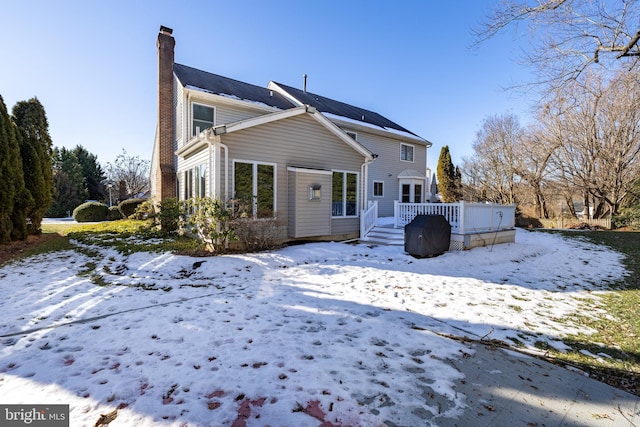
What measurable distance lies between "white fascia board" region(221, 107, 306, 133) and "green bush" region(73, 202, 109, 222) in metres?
17.2

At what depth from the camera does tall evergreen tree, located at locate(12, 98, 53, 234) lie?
32.9 ft

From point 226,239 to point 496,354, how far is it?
6579mm

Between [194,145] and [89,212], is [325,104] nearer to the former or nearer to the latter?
Result: [194,145]

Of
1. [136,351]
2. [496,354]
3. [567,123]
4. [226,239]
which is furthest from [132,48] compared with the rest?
[567,123]

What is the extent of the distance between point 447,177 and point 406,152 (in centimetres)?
866

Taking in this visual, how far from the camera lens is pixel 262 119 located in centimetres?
879

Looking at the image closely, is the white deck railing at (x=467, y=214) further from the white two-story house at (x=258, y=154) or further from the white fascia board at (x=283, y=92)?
the white fascia board at (x=283, y=92)

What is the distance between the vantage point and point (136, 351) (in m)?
2.94

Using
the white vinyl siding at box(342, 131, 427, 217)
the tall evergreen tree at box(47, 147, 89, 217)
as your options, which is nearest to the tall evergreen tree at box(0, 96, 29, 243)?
the white vinyl siding at box(342, 131, 427, 217)

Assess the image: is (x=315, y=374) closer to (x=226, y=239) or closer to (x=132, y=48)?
(x=226, y=239)

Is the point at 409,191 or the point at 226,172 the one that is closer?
the point at 226,172

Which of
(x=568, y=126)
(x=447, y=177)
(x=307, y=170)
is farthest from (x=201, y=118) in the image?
(x=447, y=177)

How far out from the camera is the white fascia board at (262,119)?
8.15 meters

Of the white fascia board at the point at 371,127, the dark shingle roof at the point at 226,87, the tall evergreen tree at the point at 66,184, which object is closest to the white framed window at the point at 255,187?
the dark shingle roof at the point at 226,87
